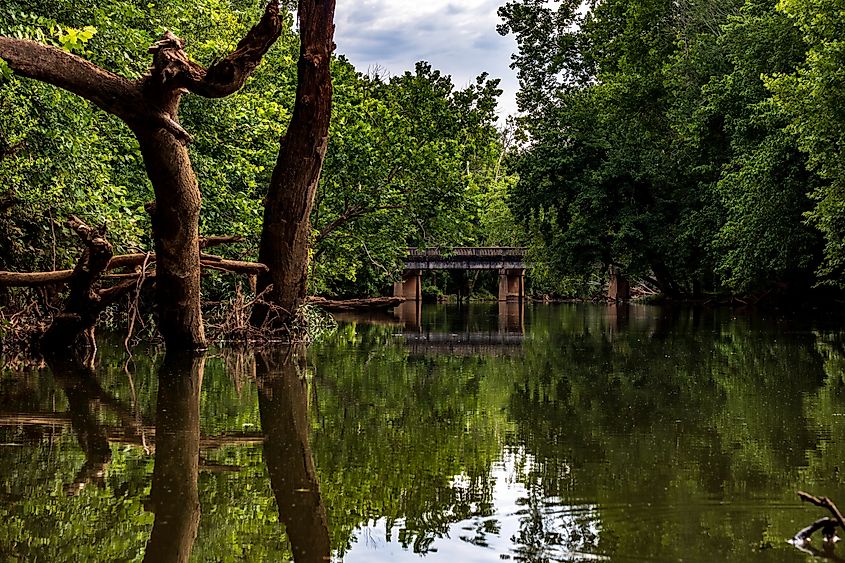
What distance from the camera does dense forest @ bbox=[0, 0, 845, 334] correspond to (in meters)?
14.5

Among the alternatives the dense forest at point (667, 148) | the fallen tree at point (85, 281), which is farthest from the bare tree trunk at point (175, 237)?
the dense forest at point (667, 148)

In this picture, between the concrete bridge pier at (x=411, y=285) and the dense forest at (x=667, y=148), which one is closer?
→ the dense forest at (x=667, y=148)

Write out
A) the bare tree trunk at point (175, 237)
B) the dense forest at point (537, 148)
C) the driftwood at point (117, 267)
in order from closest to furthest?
the bare tree trunk at point (175, 237), the driftwood at point (117, 267), the dense forest at point (537, 148)

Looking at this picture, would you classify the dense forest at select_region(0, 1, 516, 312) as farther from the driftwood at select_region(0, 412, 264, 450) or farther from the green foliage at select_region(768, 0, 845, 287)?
the green foliage at select_region(768, 0, 845, 287)

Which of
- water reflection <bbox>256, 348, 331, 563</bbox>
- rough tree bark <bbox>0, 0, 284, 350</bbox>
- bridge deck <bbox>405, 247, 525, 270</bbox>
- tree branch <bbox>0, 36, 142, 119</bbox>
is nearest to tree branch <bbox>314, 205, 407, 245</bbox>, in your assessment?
rough tree bark <bbox>0, 0, 284, 350</bbox>

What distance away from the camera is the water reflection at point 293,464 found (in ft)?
13.6

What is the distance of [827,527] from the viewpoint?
399 centimetres

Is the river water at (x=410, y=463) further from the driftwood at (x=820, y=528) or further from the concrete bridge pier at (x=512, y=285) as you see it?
the concrete bridge pier at (x=512, y=285)

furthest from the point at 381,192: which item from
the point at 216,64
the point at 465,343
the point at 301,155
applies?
the point at 216,64

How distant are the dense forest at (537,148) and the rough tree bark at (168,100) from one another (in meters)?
0.32

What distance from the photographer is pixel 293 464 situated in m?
5.73

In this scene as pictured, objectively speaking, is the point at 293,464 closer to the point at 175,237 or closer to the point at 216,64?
the point at 216,64

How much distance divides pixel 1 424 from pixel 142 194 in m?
13.1

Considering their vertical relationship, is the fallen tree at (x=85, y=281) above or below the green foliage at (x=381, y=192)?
below
